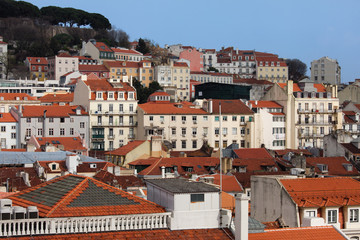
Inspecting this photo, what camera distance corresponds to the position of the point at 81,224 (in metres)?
23.0

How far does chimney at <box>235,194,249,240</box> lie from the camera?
2402 cm

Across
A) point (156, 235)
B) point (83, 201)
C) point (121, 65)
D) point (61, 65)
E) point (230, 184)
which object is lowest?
point (230, 184)

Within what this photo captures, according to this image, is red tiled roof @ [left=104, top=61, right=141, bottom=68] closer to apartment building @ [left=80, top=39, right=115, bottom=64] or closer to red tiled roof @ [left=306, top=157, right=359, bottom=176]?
apartment building @ [left=80, top=39, right=115, bottom=64]

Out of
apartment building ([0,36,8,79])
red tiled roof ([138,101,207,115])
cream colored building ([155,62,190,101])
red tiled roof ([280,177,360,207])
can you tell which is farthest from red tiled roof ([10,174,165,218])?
apartment building ([0,36,8,79])

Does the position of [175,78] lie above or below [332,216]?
above

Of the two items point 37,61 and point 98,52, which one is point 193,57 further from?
point 37,61

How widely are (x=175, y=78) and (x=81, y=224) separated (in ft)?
456

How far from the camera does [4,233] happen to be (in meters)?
21.9

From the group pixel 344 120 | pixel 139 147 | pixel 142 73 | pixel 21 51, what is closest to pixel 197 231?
pixel 139 147

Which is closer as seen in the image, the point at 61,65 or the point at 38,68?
the point at 61,65

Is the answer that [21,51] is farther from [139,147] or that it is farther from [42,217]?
[42,217]

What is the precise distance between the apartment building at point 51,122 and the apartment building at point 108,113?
4.82 ft

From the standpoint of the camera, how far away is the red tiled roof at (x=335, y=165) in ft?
212

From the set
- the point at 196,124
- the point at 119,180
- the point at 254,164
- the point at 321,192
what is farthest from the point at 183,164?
the point at 321,192
